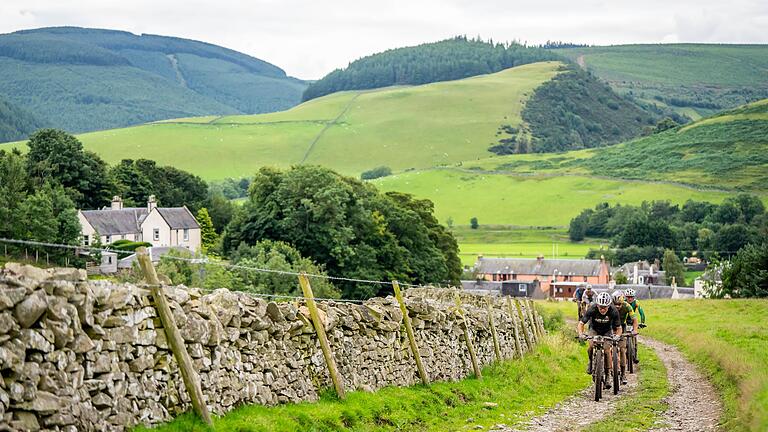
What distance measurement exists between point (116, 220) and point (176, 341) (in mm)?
93266

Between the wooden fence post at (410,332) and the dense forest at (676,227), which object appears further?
the dense forest at (676,227)

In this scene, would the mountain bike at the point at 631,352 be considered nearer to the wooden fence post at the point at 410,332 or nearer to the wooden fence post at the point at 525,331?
the wooden fence post at the point at 525,331

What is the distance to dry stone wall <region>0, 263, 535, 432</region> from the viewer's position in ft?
31.2

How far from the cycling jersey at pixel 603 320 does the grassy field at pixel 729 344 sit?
2.43m

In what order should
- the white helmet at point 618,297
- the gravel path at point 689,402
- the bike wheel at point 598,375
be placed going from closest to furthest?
the gravel path at point 689,402 < the bike wheel at point 598,375 < the white helmet at point 618,297

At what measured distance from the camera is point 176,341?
11891mm

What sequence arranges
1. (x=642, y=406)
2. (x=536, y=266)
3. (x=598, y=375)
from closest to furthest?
(x=642, y=406) → (x=598, y=375) → (x=536, y=266)

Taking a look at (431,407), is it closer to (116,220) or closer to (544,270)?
(116,220)

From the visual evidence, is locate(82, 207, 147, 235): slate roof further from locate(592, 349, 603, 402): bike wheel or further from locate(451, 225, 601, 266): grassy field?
locate(592, 349, 603, 402): bike wheel

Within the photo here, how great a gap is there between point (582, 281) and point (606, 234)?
40.5 meters

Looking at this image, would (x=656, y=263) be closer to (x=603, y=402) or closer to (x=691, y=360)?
(x=691, y=360)

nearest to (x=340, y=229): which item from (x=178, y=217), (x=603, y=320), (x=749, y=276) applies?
(x=749, y=276)

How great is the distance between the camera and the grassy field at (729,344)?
16.3m

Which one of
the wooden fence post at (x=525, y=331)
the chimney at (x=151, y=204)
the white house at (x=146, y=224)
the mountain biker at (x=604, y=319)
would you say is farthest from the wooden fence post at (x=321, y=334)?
the chimney at (x=151, y=204)
